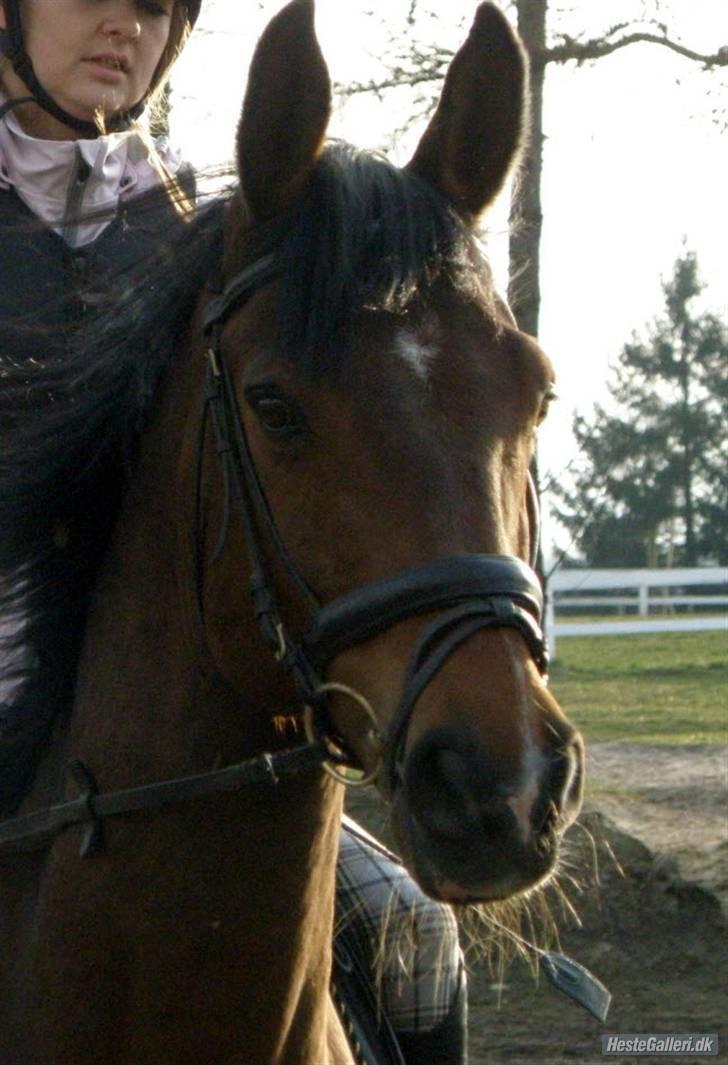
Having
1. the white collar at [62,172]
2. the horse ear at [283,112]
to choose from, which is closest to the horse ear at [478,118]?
the horse ear at [283,112]

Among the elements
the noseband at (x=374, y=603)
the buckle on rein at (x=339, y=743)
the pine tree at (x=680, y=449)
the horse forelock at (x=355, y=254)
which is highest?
the horse forelock at (x=355, y=254)

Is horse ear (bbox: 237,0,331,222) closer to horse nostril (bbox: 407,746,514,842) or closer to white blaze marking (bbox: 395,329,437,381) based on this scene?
white blaze marking (bbox: 395,329,437,381)

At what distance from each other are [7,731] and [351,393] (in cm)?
109

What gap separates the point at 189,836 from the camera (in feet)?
9.52

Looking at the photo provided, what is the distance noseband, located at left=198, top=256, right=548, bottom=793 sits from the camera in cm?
246

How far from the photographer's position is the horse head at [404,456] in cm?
237

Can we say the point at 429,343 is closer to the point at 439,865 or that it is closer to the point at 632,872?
the point at 439,865

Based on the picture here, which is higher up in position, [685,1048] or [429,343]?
[429,343]

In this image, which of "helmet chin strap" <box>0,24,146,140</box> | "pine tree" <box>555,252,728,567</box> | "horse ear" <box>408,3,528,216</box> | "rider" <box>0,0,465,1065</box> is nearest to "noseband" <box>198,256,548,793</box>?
"horse ear" <box>408,3,528,216</box>

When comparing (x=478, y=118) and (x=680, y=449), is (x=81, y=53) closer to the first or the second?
(x=478, y=118)

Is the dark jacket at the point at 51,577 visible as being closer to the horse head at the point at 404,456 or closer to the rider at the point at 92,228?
A: the rider at the point at 92,228

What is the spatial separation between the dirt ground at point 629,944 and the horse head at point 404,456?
4213 millimetres

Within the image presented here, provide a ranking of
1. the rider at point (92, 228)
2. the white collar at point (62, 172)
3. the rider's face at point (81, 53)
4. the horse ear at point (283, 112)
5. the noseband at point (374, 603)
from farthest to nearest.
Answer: the rider's face at point (81, 53) → the white collar at point (62, 172) → the rider at point (92, 228) → the horse ear at point (283, 112) → the noseband at point (374, 603)

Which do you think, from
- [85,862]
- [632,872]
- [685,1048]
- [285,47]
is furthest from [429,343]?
[632,872]
